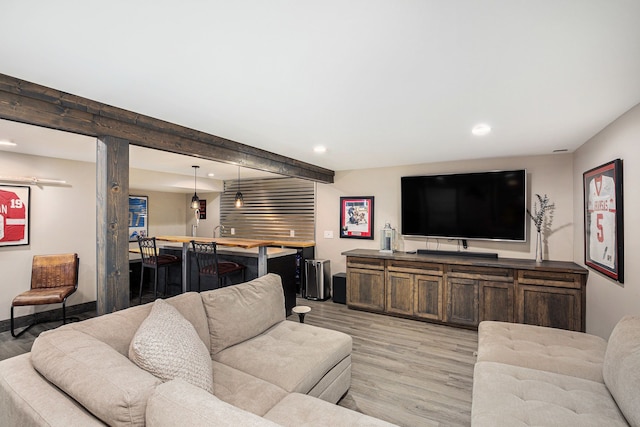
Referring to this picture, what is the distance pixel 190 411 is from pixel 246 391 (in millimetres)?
A: 804

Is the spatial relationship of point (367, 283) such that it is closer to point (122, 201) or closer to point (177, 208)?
point (122, 201)

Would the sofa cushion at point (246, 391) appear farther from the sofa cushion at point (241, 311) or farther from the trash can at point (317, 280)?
the trash can at point (317, 280)

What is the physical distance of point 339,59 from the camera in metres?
1.62

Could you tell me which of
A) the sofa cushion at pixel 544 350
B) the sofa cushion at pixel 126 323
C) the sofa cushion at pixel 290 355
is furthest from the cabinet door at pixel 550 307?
the sofa cushion at pixel 126 323

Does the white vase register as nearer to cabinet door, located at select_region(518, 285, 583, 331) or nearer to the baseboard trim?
cabinet door, located at select_region(518, 285, 583, 331)

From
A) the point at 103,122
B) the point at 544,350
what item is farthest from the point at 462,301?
the point at 103,122

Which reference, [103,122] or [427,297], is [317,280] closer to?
[427,297]

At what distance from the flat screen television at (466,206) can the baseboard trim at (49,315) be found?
501 cm

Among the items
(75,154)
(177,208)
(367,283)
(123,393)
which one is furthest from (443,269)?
(177,208)

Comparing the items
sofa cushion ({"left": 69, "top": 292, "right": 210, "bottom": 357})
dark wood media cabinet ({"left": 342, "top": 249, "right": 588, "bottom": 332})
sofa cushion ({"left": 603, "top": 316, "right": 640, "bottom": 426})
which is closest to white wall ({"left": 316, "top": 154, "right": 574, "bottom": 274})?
dark wood media cabinet ({"left": 342, "top": 249, "right": 588, "bottom": 332})

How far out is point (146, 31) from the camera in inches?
53.8

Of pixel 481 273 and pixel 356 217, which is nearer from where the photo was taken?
pixel 481 273

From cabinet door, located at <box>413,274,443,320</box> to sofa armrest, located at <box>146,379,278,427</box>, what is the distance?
12.0ft

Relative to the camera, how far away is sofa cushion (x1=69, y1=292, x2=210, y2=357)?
1.67m
